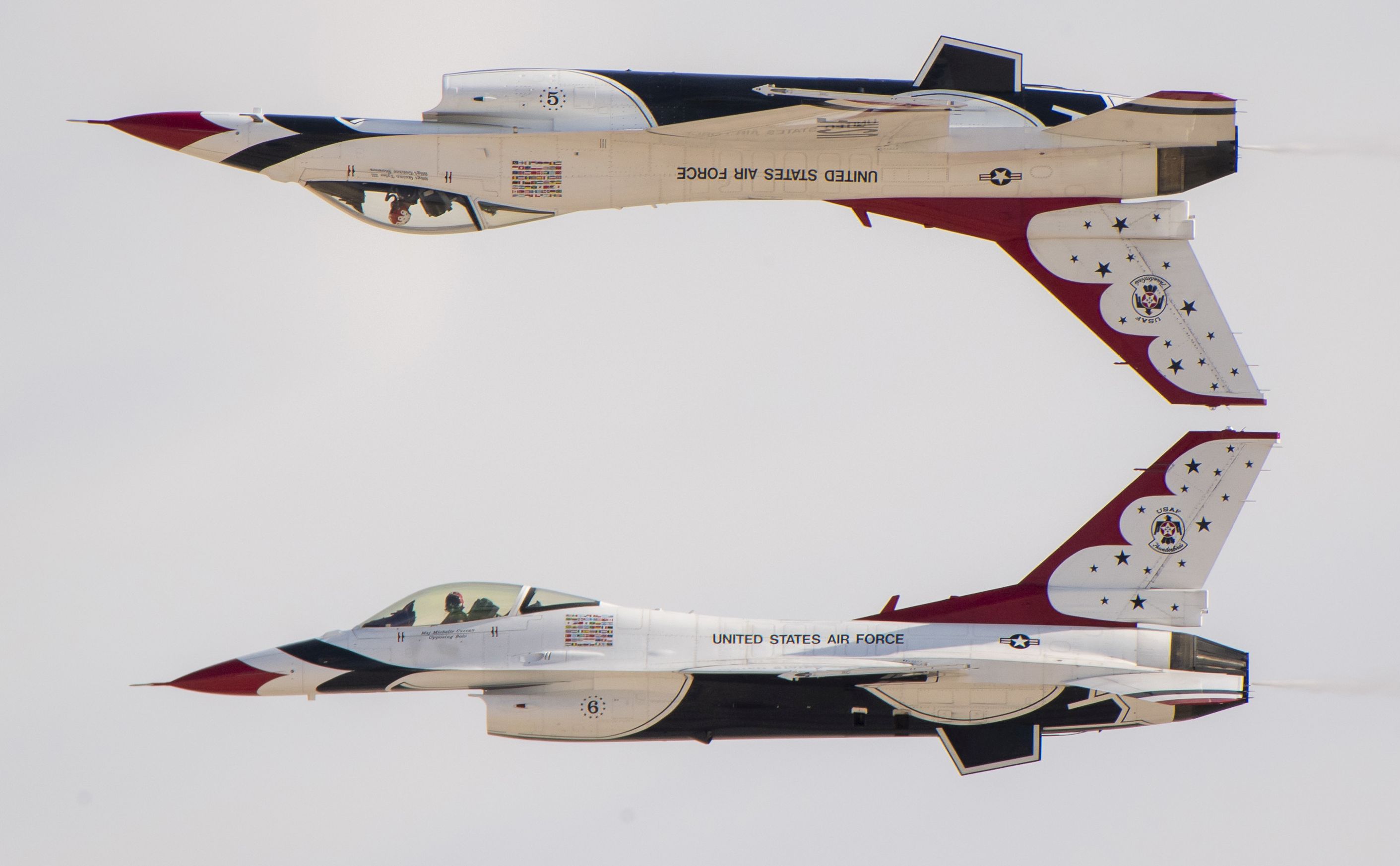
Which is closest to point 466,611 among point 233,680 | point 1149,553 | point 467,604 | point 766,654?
point 467,604

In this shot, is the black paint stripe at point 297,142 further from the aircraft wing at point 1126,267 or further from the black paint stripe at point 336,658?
the aircraft wing at point 1126,267

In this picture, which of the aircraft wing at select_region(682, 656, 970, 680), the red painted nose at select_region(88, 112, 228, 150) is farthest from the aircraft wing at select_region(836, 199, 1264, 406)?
the red painted nose at select_region(88, 112, 228, 150)

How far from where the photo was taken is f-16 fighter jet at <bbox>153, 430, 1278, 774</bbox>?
830 inches

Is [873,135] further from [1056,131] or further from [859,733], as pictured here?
[859,733]

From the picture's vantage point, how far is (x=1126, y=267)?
2216 cm

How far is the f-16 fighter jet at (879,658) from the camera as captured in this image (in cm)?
2109

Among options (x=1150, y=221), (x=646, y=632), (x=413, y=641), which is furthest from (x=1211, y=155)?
(x=413, y=641)

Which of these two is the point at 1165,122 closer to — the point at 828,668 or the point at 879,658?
the point at 879,658

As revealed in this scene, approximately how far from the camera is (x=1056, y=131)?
21.8 meters

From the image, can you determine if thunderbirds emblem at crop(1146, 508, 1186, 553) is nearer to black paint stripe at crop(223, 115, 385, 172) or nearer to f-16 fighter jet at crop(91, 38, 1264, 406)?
f-16 fighter jet at crop(91, 38, 1264, 406)

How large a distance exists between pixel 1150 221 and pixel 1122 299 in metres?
0.78

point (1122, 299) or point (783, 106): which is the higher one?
point (783, 106)

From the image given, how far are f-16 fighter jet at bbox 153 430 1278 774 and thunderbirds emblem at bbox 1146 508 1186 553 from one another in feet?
0.03

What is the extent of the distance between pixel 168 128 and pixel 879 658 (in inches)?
322
